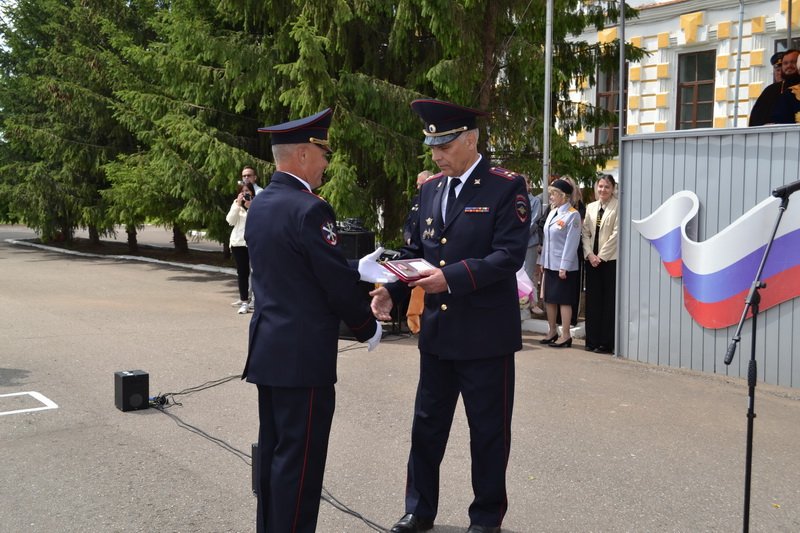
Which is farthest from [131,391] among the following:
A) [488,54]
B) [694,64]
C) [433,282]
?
[694,64]

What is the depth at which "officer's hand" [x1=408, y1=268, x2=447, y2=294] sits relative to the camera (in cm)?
418

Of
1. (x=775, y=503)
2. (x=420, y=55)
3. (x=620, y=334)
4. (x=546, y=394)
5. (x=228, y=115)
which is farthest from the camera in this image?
(x=228, y=115)

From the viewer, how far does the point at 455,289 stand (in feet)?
13.8

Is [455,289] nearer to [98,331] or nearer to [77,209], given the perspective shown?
[98,331]

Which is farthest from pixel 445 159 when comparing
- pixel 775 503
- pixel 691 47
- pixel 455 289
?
pixel 691 47

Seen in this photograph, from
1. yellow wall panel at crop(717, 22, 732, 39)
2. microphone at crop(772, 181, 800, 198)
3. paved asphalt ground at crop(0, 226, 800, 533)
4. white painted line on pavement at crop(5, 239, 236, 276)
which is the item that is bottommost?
paved asphalt ground at crop(0, 226, 800, 533)

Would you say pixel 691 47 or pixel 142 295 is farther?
pixel 691 47

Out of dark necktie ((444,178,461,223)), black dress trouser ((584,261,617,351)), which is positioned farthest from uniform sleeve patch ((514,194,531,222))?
black dress trouser ((584,261,617,351))

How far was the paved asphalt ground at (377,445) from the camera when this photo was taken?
4.81 meters

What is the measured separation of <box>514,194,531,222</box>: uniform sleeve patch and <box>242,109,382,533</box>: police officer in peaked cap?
38.6 inches

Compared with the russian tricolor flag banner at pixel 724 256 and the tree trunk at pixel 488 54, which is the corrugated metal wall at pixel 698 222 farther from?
the tree trunk at pixel 488 54

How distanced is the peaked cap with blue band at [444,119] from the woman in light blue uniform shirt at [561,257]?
5785 millimetres

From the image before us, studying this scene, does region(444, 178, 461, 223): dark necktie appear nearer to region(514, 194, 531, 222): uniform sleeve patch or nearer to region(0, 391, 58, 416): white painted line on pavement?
region(514, 194, 531, 222): uniform sleeve patch

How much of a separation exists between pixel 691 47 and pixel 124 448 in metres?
19.5
